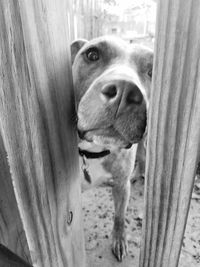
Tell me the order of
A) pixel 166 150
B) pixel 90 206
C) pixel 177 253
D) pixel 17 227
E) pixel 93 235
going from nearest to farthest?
1. pixel 166 150
2. pixel 177 253
3. pixel 17 227
4. pixel 93 235
5. pixel 90 206

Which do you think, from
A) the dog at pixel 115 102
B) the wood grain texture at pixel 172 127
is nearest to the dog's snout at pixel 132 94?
the dog at pixel 115 102

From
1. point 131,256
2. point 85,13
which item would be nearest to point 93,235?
point 131,256

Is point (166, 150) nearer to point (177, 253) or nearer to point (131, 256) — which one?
point (177, 253)

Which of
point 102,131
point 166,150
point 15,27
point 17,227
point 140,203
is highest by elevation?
point 15,27

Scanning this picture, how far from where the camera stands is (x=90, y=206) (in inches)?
101

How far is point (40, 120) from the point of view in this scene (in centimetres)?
57

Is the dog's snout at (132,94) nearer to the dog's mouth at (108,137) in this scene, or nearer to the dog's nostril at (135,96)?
the dog's nostril at (135,96)

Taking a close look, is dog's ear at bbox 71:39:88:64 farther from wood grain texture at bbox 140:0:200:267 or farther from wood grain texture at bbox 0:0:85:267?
wood grain texture at bbox 140:0:200:267

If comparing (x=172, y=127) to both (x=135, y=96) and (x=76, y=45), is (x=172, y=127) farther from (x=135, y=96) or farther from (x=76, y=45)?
(x=76, y=45)

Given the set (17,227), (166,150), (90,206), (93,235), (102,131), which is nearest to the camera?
(166,150)

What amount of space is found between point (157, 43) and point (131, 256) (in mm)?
1960

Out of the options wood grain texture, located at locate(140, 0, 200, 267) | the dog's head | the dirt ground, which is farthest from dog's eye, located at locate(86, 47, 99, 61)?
wood grain texture, located at locate(140, 0, 200, 267)

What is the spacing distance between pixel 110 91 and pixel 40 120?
475 mm

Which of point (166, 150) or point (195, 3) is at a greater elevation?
point (195, 3)
